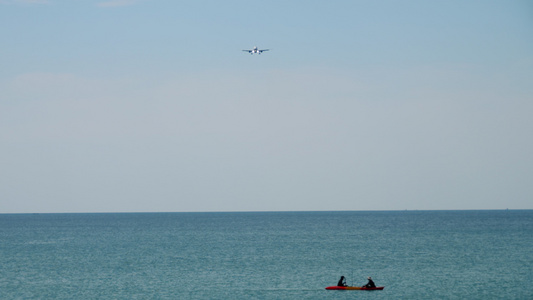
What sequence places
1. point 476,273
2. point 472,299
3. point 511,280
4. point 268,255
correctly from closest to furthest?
point 472,299, point 511,280, point 476,273, point 268,255

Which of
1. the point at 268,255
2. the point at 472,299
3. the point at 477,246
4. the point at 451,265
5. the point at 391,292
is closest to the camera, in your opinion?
the point at 472,299

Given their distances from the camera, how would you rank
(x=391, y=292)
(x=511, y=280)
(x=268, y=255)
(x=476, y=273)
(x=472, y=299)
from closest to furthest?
(x=472, y=299)
(x=391, y=292)
(x=511, y=280)
(x=476, y=273)
(x=268, y=255)

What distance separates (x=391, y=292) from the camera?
6494 centimetres

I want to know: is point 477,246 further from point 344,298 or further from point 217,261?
point 344,298

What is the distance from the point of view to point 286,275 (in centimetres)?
7681

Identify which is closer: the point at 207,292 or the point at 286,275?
the point at 207,292

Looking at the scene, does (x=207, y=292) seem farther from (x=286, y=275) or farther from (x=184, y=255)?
(x=184, y=255)

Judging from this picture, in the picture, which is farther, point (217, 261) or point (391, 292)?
point (217, 261)

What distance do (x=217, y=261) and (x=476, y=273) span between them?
117ft

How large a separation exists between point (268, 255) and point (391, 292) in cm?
4052

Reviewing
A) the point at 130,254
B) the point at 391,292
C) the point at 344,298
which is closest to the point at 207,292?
the point at 344,298

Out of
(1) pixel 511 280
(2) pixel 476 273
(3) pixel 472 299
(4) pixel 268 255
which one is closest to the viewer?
(3) pixel 472 299

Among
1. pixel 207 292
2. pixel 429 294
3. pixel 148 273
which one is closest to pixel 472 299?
pixel 429 294

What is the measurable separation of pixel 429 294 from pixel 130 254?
60314mm
